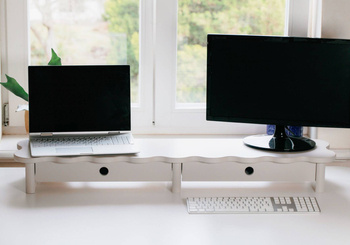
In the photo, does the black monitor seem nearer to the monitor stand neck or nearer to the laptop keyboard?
the monitor stand neck

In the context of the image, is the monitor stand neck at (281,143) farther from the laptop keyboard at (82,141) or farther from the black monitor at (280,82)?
the laptop keyboard at (82,141)

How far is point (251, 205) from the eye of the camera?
1.77 metres

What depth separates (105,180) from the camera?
192 cm

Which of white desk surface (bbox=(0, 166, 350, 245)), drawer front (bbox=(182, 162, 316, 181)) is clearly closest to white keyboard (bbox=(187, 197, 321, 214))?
white desk surface (bbox=(0, 166, 350, 245))

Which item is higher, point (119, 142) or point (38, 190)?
point (119, 142)

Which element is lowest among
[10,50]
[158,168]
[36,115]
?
[158,168]

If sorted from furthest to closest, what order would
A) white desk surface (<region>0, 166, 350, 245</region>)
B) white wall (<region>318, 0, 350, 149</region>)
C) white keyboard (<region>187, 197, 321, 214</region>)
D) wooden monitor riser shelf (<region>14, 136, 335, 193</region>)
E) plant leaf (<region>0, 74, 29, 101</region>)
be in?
1. white wall (<region>318, 0, 350, 149</region>)
2. plant leaf (<region>0, 74, 29, 101</region>)
3. wooden monitor riser shelf (<region>14, 136, 335, 193</region>)
4. white keyboard (<region>187, 197, 321, 214</region>)
5. white desk surface (<region>0, 166, 350, 245</region>)

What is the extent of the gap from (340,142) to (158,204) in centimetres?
106

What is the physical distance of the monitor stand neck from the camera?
1.99m

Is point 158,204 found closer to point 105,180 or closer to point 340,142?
point 105,180

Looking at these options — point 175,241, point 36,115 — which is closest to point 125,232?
point 175,241

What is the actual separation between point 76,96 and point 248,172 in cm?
65

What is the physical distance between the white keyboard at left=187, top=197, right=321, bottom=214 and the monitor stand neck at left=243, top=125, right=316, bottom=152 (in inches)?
8.9

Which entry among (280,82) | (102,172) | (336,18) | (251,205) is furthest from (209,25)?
(251,205)
